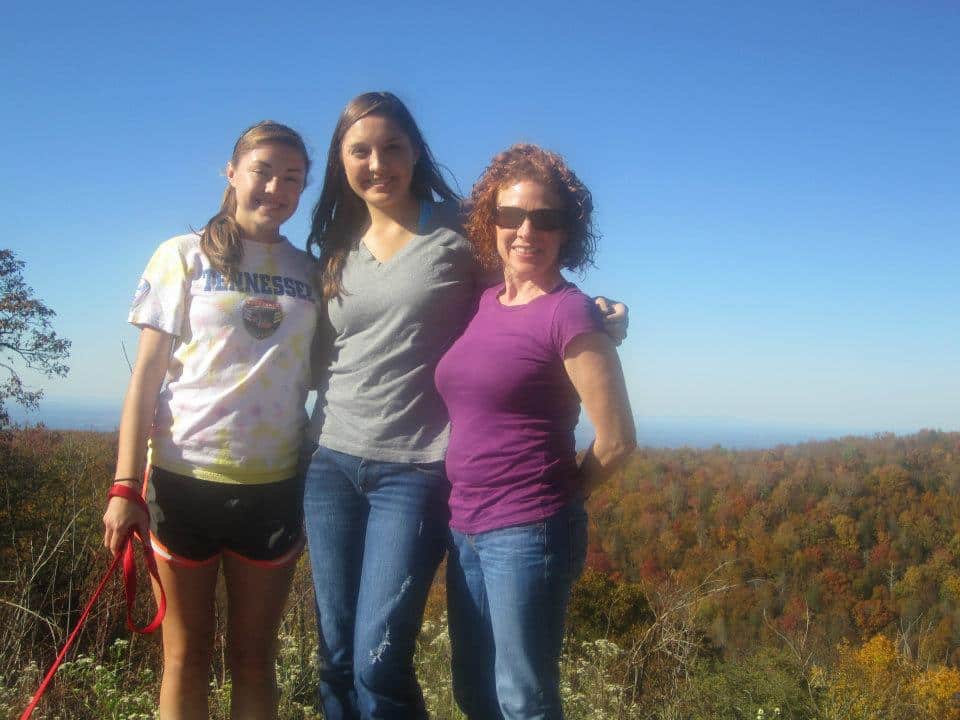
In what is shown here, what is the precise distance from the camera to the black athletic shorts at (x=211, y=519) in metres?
2.21

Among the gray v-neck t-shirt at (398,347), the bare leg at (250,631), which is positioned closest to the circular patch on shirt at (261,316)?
the gray v-neck t-shirt at (398,347)

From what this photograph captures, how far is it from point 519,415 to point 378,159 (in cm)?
91

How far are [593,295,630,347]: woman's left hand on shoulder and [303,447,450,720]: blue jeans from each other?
0.61 metres

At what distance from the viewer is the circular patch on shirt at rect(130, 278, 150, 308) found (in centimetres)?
223

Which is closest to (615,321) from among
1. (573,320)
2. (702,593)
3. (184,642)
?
(573,320)

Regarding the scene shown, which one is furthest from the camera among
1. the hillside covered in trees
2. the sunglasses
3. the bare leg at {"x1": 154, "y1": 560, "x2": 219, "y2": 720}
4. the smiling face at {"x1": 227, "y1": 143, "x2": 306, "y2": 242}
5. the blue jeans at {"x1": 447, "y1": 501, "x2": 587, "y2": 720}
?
the hillside covered in trees

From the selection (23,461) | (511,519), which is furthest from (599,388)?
(23,461)

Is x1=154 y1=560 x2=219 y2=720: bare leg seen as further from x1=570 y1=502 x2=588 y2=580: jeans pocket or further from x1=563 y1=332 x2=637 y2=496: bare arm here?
x1=563 y1=332 x2=637 y2=496: bare arm

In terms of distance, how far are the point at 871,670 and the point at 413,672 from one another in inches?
213

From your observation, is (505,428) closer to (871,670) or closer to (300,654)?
(300,654)

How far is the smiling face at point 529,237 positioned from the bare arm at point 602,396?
0.30m

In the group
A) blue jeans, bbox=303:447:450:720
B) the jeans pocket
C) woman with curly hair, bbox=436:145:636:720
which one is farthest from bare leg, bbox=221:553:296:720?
the jeans pocket

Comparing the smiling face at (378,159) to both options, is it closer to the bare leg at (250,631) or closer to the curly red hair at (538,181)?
the curly red hair at (538,181)

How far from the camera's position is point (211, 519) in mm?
2213
